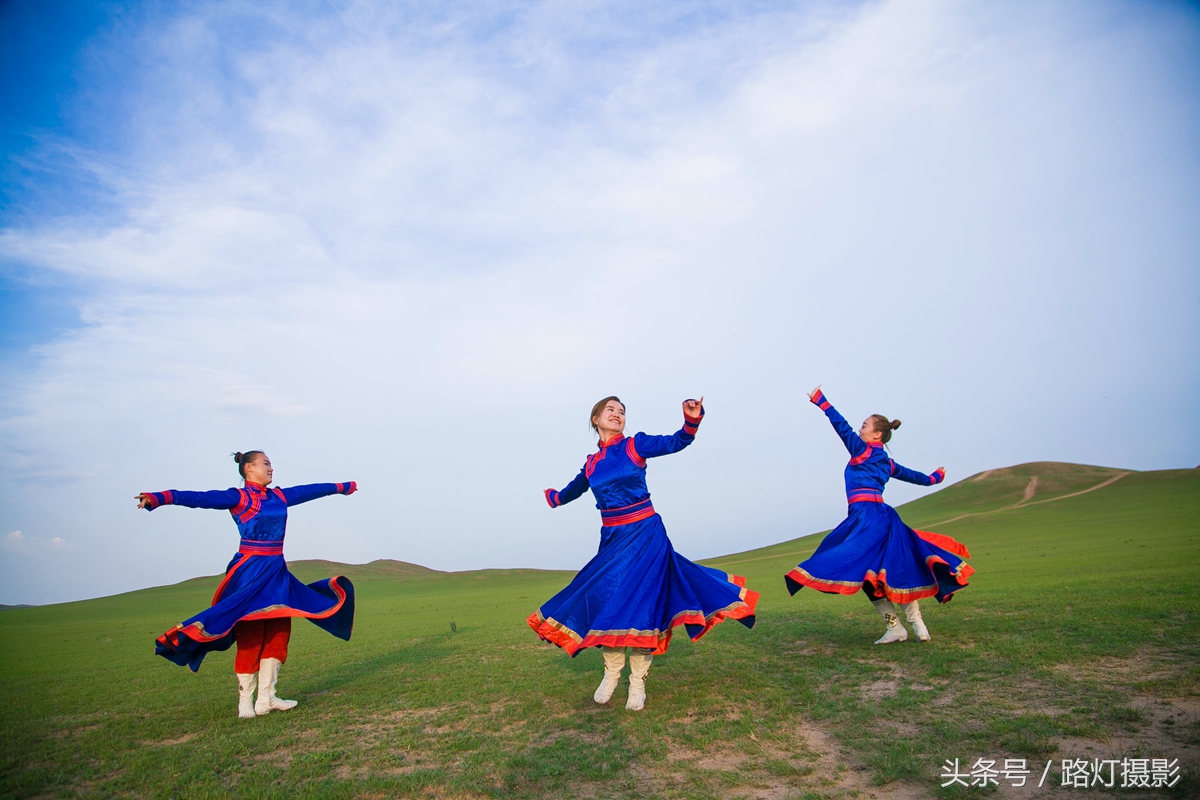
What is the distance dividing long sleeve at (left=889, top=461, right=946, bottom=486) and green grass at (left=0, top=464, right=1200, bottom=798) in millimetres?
1816

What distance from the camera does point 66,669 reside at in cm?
1045

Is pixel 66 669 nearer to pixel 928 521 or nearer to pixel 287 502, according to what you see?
pixel 287 502

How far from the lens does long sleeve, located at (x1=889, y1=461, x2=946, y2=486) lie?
8539 mm

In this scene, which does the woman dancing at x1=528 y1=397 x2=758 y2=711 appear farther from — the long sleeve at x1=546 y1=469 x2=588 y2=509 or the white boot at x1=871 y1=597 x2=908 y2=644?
the white boot at x1=871 y1=597 x2=908 y2=644

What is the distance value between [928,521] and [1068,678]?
42.2 metres

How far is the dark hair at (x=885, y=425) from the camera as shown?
8.33 meters

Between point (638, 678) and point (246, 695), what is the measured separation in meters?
3.88

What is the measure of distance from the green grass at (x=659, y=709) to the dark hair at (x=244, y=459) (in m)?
2.44

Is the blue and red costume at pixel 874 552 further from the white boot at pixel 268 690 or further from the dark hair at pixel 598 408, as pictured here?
the white boot at pixel 268 690

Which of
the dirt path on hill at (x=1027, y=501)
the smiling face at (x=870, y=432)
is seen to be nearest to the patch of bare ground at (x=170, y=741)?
the smiling face at (x=870, y=432)

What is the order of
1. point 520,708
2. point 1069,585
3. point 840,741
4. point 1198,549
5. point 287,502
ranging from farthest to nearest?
point 1198,549, point 1069,585, point 287,502, point 520,708, point 840,741

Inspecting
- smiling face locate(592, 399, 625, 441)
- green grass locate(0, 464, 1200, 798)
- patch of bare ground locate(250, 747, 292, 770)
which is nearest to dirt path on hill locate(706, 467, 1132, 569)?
green grass locate(0, 464, 1200, 798)

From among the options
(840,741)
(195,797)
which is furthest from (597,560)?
(195,797)

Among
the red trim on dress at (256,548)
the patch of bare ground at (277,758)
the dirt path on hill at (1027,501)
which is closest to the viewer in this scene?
the patch of bare ground at (277,758)
